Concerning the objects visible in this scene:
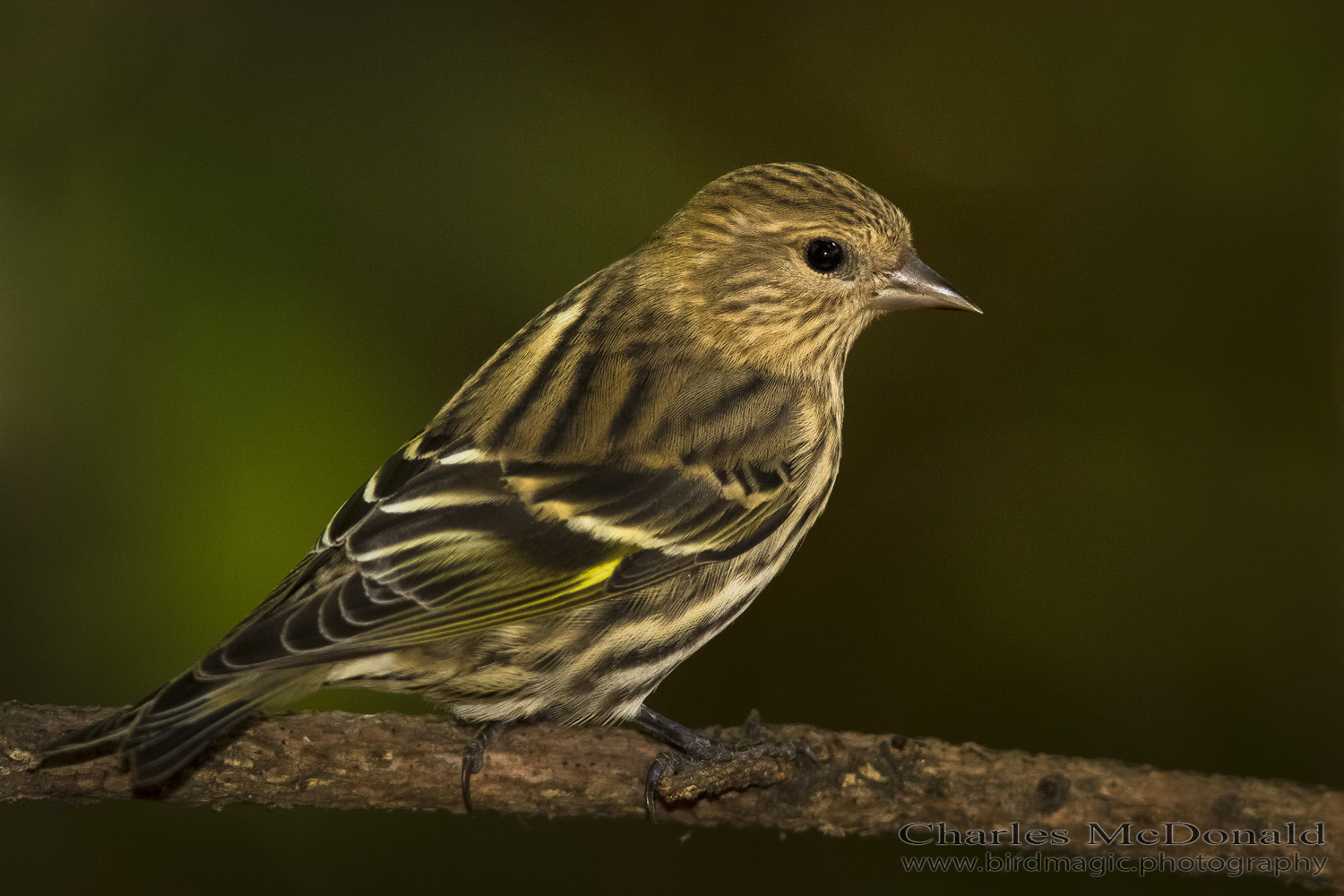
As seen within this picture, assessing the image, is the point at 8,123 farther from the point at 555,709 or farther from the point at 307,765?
the point at 555,709

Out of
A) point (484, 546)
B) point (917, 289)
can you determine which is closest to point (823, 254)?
point (917, 289)

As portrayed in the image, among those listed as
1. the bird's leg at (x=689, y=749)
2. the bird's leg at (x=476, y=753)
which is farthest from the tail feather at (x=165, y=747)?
the bird's leg at (x=689, y=749)

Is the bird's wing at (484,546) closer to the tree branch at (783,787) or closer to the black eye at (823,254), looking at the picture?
the tree branch at (783,787)

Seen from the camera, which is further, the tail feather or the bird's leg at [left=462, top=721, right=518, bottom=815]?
the bird's leg at [left=462, top=721, right=518, bottom=815]

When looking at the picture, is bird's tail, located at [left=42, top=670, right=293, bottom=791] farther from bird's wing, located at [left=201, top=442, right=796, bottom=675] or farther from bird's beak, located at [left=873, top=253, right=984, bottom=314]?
bird's beak, located at [left=873, top=253, right=984, bottom=314]

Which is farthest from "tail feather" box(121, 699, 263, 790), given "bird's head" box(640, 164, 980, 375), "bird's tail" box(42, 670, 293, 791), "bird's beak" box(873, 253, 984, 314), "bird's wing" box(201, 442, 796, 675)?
"bird's beak" box(873, 253, 984, 314)

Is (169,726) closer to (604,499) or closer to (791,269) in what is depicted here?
(604,499)

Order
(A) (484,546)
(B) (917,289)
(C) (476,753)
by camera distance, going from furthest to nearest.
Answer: (B) (917,289) → (C) (476,753) → (A) (484,546)

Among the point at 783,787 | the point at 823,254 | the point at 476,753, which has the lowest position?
the point at 783,787
